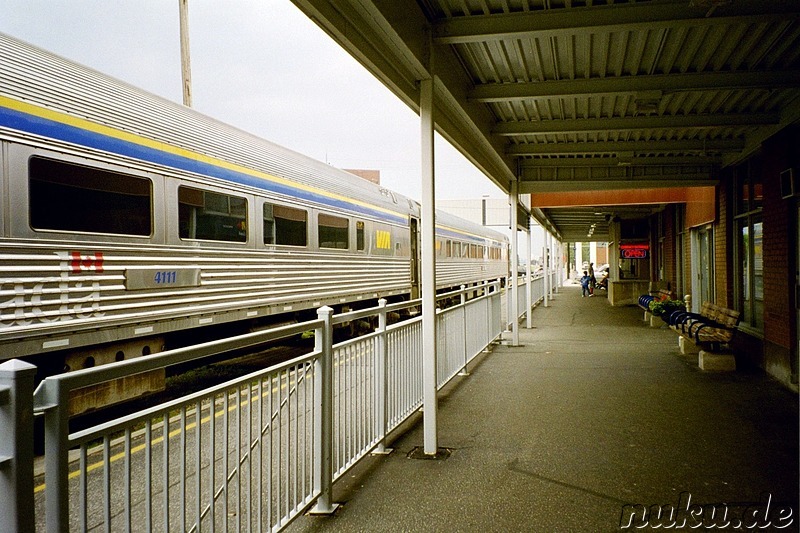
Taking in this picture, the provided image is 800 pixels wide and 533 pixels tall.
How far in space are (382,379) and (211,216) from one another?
3992 millimetres

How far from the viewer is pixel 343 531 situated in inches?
135

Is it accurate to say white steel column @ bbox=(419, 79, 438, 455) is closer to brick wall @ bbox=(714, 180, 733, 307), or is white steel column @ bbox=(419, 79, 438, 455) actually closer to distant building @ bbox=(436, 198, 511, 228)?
brick wall @ bbox=(714, 180, 733, 307)

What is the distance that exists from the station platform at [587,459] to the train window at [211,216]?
12.2ft

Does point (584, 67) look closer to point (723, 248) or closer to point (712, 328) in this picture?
point (712, 328)

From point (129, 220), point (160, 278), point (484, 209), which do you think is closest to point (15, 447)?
point (129, 220)

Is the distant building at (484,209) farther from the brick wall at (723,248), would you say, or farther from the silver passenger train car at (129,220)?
the silver passenger train car at (129,220)

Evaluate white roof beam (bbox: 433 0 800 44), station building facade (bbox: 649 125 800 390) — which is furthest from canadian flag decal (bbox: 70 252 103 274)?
station building facade (bbox: 649 125 800 390)

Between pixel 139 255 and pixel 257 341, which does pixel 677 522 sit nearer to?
pixel 257 341

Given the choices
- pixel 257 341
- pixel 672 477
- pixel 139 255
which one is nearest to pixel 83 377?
pixel 257 341

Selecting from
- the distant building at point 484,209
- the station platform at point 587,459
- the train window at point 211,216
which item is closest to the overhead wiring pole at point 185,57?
the train window at point 211,216

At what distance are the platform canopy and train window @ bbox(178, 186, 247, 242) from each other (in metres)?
3.38

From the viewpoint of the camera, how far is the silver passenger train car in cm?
504

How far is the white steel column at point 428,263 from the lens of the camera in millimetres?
4812

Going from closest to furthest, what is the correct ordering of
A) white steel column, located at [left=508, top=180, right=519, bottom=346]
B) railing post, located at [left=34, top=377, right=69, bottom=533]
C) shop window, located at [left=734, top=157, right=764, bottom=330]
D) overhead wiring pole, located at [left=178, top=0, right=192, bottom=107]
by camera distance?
railing post, located at [left=34, top=377, right=69, bottom=533] < shop window, located at [left=734, top=157, right=764, bottom=330] < white steel column, located at [left=508, top=180, right=519, bottom=346] < overhead wiring pole, located at [left=178, top=0, right=192, bottom=107]
